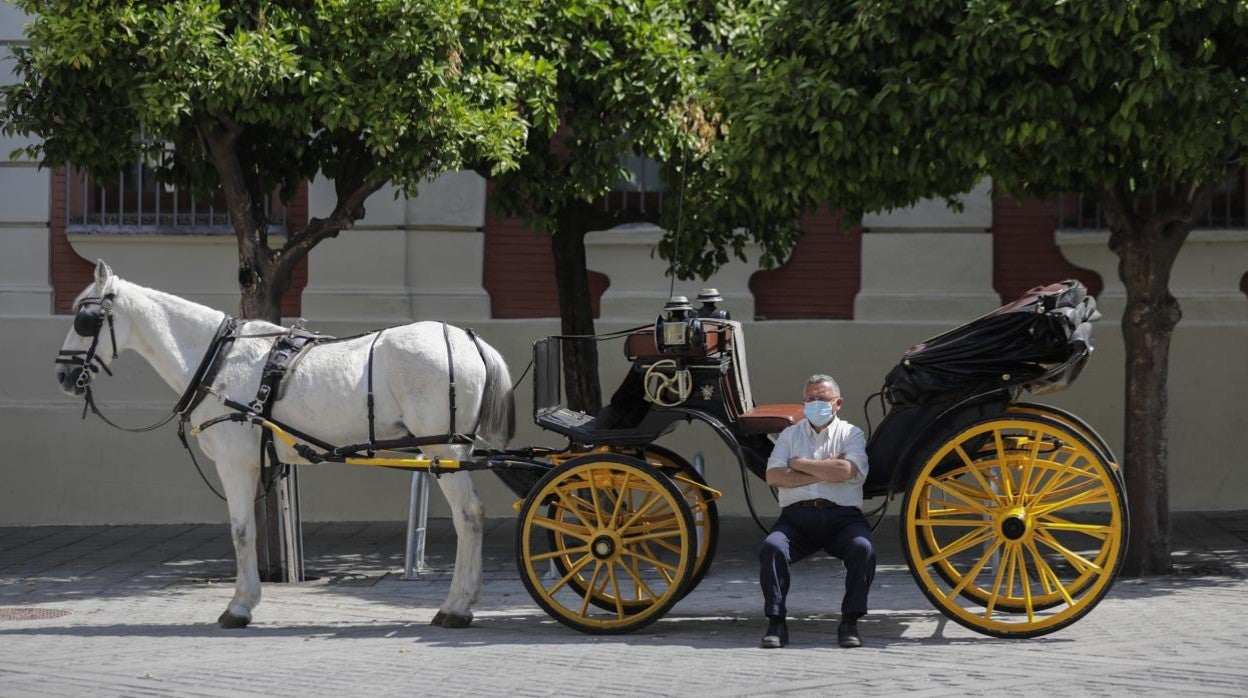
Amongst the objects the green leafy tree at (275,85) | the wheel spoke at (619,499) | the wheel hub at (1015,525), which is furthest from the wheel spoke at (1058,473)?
the green leafy tree at (275,85)

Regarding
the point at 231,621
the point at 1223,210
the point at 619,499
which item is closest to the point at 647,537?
the point at 619,499

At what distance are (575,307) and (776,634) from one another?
477 centimetres

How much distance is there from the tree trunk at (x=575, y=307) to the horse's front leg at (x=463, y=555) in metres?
3.22

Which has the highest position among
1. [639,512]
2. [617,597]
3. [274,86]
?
[274,86]

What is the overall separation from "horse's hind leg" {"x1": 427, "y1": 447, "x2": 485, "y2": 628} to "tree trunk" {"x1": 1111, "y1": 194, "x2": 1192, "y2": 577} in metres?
4.25

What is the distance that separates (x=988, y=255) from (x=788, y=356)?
6.14ft

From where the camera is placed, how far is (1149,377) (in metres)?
10.1

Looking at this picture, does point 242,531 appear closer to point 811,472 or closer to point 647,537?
point 647,537

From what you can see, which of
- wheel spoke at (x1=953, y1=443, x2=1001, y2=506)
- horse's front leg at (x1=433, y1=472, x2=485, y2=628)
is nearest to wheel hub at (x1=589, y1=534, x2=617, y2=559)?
horse's front leg at (x1=433, y1=472, x2=485, y2=628)

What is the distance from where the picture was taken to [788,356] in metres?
13.6

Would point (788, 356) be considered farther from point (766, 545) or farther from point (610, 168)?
point (766, 545)

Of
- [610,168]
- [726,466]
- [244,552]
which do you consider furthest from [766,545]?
[726,466]

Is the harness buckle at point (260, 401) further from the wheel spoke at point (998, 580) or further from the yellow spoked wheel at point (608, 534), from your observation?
the wheel spoke at point (998, 580)

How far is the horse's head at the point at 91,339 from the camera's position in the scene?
29.0 ft
